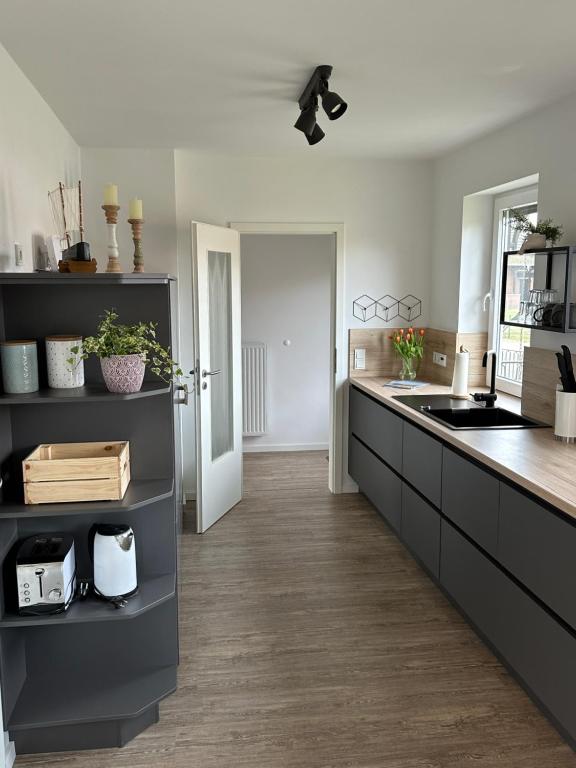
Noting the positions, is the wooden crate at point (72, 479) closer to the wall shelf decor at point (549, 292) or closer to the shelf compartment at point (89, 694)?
the shelf compartment at point (89, 694)

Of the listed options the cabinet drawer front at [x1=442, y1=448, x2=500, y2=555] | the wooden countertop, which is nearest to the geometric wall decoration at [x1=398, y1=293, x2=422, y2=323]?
the wooden countertop

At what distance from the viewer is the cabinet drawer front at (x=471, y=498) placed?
8.66ft

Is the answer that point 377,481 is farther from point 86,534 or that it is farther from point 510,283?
point 86,534

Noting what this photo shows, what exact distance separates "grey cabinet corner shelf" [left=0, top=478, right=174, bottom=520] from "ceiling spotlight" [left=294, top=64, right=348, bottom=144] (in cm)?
158

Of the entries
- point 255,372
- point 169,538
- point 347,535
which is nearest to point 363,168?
point 255,372

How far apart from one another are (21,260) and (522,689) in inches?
102

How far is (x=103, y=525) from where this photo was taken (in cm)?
234

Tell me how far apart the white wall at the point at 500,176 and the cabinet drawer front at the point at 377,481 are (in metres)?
1.07

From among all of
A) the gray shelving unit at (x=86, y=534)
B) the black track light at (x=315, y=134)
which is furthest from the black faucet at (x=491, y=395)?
the gray shelving unit at (x=86, y=534)

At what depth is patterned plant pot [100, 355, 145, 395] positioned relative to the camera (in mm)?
2166

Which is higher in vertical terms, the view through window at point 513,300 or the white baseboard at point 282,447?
the view through window at point 513,300

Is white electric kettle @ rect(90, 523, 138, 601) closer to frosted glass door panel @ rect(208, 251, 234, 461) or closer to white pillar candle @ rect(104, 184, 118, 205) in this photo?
white pillar candle @ rect(104, 184, 118, 205)

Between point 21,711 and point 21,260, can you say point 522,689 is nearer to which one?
point 21,711

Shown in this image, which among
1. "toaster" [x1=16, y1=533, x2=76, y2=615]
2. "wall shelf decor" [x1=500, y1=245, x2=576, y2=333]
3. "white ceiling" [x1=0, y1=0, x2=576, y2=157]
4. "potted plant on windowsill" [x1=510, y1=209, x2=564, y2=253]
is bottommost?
"toaster" [x1=16, y1=533, x2=76, y2=615]
